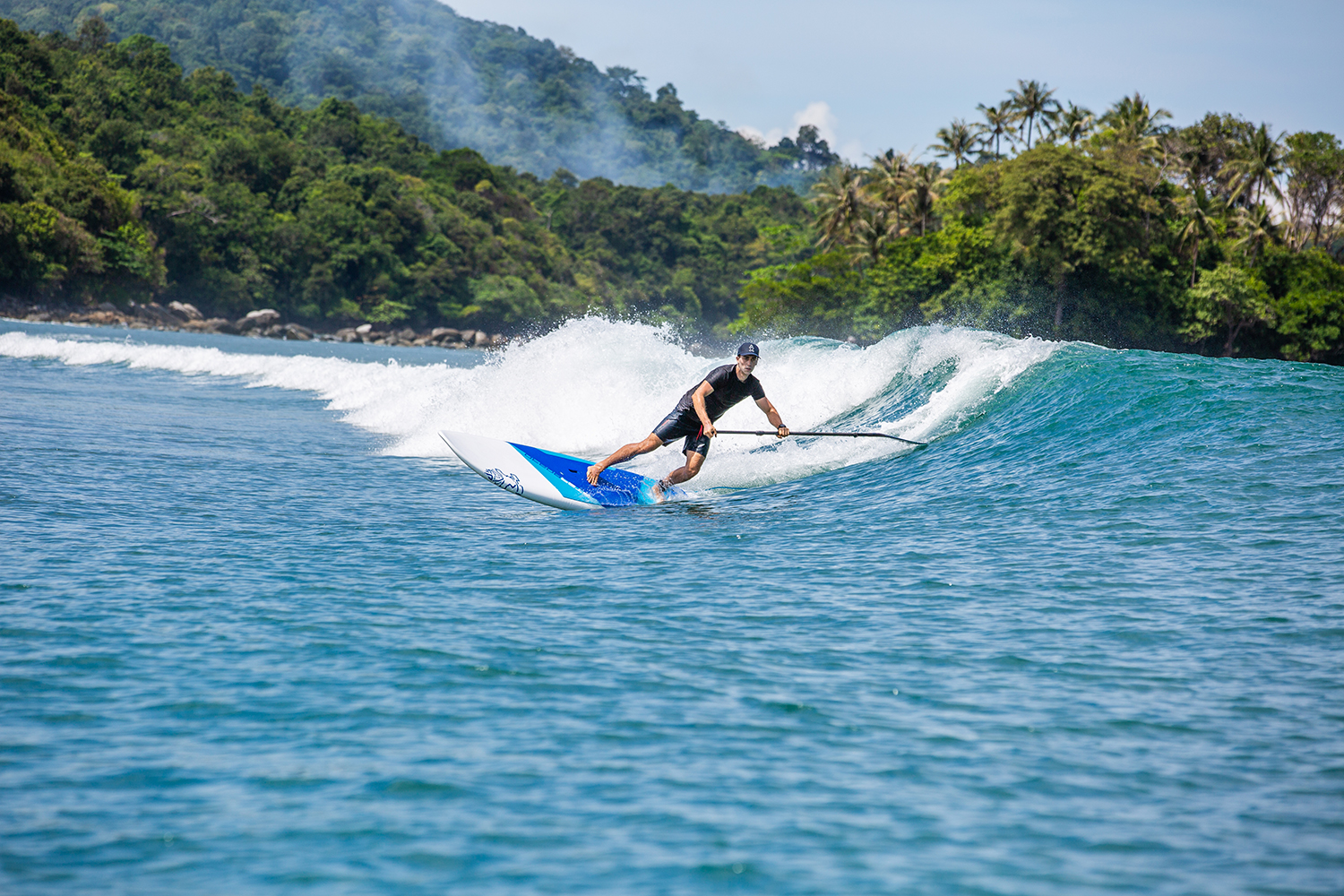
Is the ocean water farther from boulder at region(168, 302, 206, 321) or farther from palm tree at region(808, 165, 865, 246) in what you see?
boulder at region(168, 302, 206, 321)

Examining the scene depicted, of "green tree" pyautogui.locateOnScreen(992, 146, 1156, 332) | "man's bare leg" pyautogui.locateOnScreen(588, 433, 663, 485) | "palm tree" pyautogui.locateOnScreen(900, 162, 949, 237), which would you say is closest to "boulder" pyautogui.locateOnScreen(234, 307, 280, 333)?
"palm tree" pyautogui.locateOnScreen(900, 162, 949, 237)

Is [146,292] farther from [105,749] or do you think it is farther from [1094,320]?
[105,749]

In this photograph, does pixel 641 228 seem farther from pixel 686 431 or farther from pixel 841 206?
pixel 686 431

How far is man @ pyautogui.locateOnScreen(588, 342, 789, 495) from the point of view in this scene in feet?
35.1

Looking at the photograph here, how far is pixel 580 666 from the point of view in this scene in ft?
17.8

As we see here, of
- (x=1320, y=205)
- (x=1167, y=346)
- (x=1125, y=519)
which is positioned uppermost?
(x=1320, y=205)

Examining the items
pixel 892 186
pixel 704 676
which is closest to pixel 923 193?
pixel 892 186

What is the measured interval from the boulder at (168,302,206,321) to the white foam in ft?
223

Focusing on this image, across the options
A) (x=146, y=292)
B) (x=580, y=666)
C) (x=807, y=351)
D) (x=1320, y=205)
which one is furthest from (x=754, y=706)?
(x=146, y=292)

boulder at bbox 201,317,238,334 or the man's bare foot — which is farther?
boulder at bbox 201,317,238,334

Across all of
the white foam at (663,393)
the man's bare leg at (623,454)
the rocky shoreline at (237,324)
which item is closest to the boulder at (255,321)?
the rocky shoreline at (237,324)

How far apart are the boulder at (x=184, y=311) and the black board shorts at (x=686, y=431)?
3212 inches

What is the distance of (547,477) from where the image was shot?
35.0 ft

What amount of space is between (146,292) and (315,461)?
7584 centimetres
